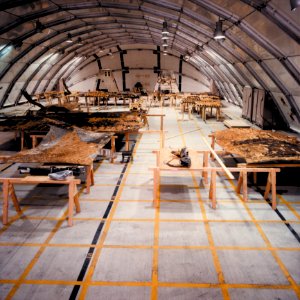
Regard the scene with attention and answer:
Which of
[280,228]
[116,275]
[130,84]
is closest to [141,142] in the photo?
[280,228]

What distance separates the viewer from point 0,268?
4703mm

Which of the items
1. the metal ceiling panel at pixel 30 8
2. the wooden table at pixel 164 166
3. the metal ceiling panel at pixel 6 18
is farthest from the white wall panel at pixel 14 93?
the wooden table at pixel 164 166

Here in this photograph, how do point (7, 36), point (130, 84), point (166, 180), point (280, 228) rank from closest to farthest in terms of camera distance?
point (280, 228) → point (166, 180) → point (7, 36) → point (130, 84)

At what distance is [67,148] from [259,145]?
557 centimetres

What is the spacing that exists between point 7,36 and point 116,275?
14709 mm

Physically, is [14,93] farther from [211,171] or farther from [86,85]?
[211,171]

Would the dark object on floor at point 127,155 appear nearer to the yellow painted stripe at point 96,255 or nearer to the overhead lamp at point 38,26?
the yellow painted stripe at point 96,255

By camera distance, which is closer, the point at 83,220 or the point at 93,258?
the point at 93,258

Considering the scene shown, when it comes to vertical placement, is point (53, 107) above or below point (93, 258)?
above

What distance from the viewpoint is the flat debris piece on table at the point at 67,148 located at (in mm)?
7175

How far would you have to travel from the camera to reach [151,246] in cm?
527

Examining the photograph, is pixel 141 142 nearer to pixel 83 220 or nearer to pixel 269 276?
pixel 83 220

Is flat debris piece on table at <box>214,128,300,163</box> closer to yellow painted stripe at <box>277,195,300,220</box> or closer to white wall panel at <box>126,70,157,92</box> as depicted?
yellow painted stripe at <box>277,195,300,220</box>

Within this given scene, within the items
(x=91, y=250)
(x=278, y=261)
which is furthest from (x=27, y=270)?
(x=278, y=261)
